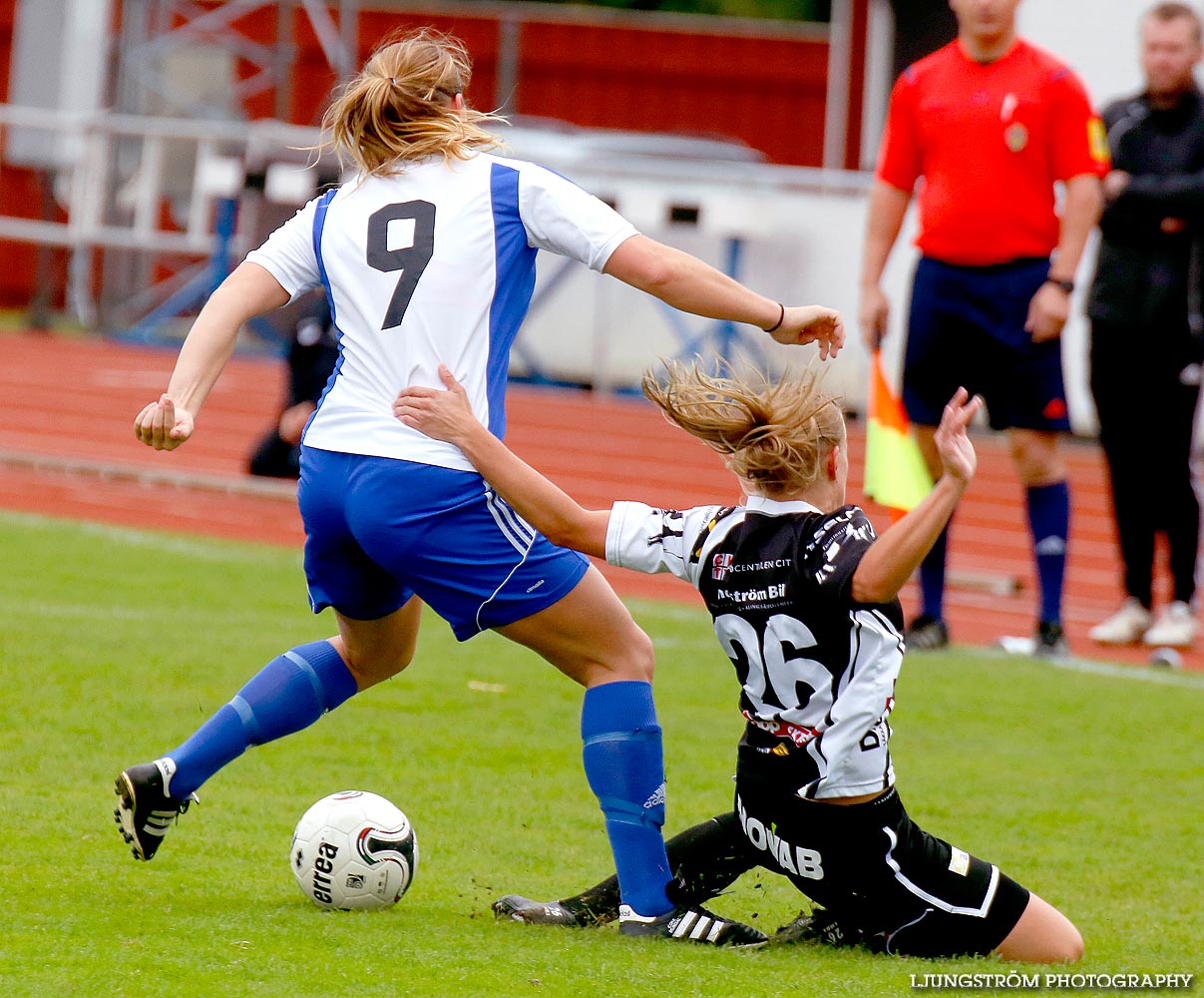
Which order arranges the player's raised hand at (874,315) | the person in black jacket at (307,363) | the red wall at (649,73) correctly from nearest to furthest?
the player's raised hand at (874,315) < the person in black jacket at (307,363) < the red wall at (649,73)

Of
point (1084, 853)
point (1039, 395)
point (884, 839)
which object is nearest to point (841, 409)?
point (884, 839)

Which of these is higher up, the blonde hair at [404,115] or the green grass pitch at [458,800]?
the blonde hair at [404,115]

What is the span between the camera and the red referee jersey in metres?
6.95

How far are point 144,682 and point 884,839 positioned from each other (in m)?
3.22

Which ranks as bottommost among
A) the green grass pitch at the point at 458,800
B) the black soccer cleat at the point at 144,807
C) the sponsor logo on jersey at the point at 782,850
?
the green grass pitch at the point at 458,800

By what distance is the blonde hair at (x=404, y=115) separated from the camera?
381 cm

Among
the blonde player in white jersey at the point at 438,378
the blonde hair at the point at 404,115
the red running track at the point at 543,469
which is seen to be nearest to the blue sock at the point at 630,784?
the blonde player in white jersey at the point at 438,378

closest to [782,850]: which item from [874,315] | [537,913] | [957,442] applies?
[537,913]

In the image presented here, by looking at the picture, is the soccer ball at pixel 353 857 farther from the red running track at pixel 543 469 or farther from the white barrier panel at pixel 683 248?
the white barrier panel at pixel 683 248

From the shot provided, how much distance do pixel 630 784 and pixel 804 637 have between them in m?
0.54

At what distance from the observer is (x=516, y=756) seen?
545 cm

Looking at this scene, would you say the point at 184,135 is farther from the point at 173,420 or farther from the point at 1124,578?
the point at 173,420

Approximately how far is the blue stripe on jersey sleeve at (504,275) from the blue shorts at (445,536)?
9.3 inches

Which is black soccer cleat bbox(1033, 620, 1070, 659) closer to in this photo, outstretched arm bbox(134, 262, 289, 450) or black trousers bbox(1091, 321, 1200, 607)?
black trousers bbox(1091, 321, 1200, 607)
